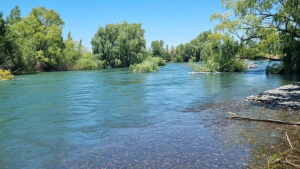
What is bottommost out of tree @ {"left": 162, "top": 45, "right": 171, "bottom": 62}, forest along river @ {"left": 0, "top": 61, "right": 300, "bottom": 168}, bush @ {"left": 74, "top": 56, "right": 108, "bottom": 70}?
forest along river @ {"left": 0, "top": 61, "right": 300, "bottom": 168}

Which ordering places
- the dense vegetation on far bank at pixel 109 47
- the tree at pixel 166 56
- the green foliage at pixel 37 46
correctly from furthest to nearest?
the tree at pixel 166 56 → the green foliage at pixel 37 46 → the dense vegetation on far bank at pixel 109 47

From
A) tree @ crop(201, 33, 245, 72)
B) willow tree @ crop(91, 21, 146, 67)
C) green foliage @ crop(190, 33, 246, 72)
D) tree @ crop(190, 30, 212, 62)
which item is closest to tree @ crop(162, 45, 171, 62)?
tree @ crop(190, 30, 212, 62)

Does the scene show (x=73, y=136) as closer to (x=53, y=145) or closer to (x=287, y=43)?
(x=53, y=145)

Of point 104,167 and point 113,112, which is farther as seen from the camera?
point 113,112

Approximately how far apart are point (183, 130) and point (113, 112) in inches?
196

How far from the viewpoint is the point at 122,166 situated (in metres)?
6.88

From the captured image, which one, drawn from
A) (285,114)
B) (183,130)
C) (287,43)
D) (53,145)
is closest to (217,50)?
(287,43)

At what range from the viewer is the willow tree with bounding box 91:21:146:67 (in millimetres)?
74312

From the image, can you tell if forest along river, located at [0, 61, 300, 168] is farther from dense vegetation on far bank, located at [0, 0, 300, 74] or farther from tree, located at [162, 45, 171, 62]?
tree, located at [162, 45, 171, 62]

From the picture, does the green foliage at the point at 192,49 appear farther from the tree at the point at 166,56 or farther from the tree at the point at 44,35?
the tree at the point at 44,35

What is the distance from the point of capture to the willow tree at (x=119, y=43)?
74312mm

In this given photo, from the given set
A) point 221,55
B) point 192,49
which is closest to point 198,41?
point 192,49

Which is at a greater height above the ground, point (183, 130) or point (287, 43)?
point (287, 43)


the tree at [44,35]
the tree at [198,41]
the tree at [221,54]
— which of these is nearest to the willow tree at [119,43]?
the tree at [44,35]
